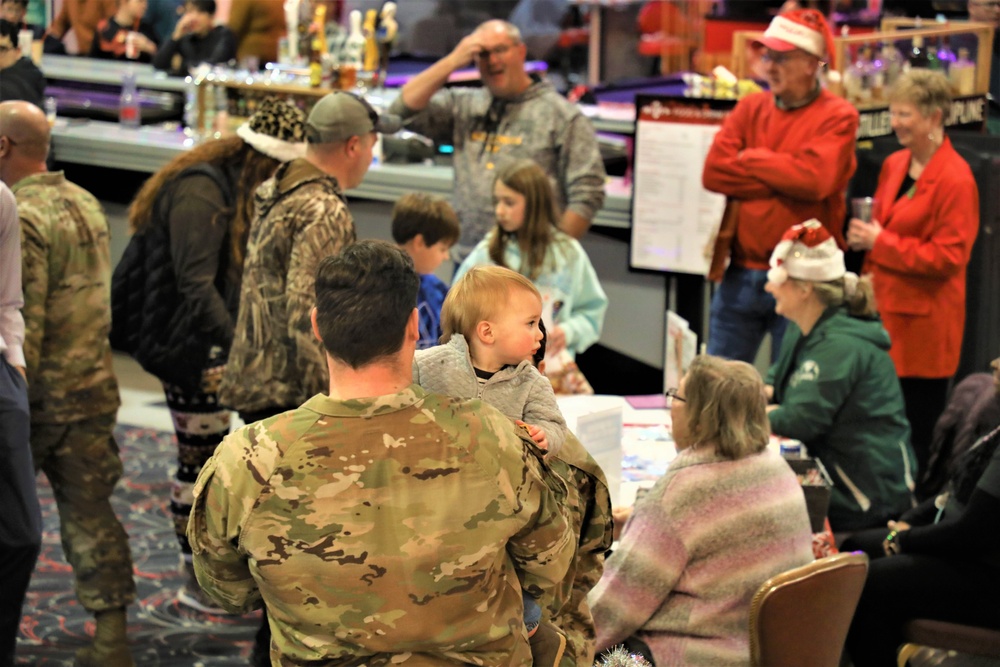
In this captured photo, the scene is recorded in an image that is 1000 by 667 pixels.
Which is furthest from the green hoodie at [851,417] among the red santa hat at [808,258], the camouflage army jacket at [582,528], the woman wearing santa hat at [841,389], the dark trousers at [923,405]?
the camouflage army jacket at [582,528]

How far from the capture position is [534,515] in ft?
6.10

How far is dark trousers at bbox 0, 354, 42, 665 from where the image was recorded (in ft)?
9.94

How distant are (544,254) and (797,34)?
120 centimetres

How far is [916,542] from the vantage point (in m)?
3.29

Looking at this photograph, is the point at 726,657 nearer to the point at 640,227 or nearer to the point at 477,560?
the point at 477,560

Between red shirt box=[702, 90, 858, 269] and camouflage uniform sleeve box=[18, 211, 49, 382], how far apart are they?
2349mm

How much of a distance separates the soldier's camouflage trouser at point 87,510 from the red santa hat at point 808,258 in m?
1.97

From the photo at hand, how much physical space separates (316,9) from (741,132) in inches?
95.1

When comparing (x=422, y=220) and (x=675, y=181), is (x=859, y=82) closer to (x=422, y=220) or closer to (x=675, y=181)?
(x=675, y=181)

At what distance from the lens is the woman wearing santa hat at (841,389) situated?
3.63m

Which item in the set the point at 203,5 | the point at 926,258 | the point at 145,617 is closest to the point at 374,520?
the point at 145,617

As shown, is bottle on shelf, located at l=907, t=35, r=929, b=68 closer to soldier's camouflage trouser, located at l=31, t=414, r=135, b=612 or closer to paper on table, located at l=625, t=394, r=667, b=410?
paper on table, located at l=625, t=394, r=667, b=410

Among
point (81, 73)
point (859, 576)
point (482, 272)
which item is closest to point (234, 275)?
point (482, 272)

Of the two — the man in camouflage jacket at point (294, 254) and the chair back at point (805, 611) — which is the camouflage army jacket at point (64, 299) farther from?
the chair back at point (805, 611)
